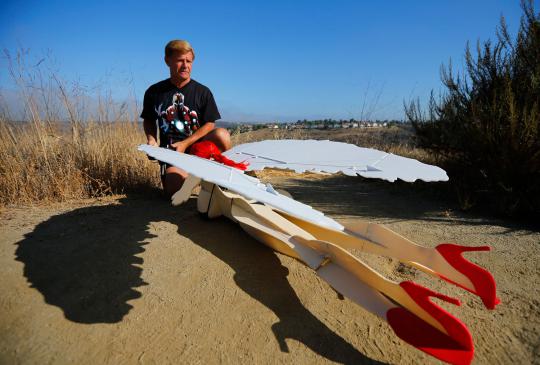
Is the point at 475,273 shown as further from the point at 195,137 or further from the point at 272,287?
the point at 195,137

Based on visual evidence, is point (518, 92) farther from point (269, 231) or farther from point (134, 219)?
point (134, 219)

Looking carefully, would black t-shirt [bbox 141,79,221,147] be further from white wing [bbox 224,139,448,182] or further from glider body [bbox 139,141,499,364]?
glider body [bbox 139,141,499,364]

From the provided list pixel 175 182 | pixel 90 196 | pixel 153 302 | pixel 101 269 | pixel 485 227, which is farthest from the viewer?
pixel 90 196

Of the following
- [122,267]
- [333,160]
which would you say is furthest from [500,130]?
[122,267]

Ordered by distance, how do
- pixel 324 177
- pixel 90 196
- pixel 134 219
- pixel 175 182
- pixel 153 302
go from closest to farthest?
pixel 153 302, pixel 134 219, pixel 175 182, pixel 90 196, pixel 324 177

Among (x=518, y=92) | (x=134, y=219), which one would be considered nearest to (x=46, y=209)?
(x=134, y=219)

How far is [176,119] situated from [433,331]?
2671 mm

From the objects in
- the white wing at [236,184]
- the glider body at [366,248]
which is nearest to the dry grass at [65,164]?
the glider body at [366,248]

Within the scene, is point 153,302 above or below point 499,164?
below

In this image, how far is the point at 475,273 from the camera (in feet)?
4.22

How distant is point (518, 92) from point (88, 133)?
194 inches

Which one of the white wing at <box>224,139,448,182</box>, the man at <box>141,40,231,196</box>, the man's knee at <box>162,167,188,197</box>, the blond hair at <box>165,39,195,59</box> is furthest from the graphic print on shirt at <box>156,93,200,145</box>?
the white wing at <box>224,139,448,182</box>

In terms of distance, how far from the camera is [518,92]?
3379 mm

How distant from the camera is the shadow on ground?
1.50 m
